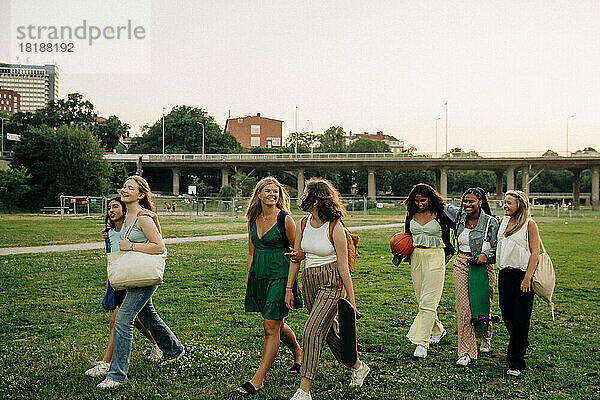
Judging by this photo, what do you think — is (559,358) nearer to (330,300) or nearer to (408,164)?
(330,300)

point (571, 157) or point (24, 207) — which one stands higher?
point (571, 157)

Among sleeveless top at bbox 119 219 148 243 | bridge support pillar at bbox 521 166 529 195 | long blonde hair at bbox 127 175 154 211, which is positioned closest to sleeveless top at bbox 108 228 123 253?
sleeveless top at bbox 119 219 148 243

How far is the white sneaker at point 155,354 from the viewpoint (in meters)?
6.18

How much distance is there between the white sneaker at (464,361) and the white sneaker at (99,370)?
3615 millimetres

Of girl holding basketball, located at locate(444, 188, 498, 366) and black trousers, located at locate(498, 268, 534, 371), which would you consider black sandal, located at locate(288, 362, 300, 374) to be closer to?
girl holding basketball, located at locate(444, 188, 498, 366)

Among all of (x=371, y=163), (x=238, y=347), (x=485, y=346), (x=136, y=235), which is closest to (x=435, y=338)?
(x=485, y=346)

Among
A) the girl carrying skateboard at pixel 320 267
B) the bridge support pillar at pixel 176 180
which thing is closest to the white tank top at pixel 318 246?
the girl carrying skateboard at pixel 320 267

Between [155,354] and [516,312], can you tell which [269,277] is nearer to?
[155,354]

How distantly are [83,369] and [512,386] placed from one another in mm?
4222

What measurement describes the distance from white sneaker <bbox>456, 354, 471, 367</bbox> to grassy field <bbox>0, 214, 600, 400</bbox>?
0.06 meters

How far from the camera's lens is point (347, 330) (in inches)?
201

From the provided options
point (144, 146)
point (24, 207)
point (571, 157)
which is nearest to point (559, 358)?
point (24, 207)

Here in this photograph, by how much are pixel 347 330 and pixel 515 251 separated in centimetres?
216

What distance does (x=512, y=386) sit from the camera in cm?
552
